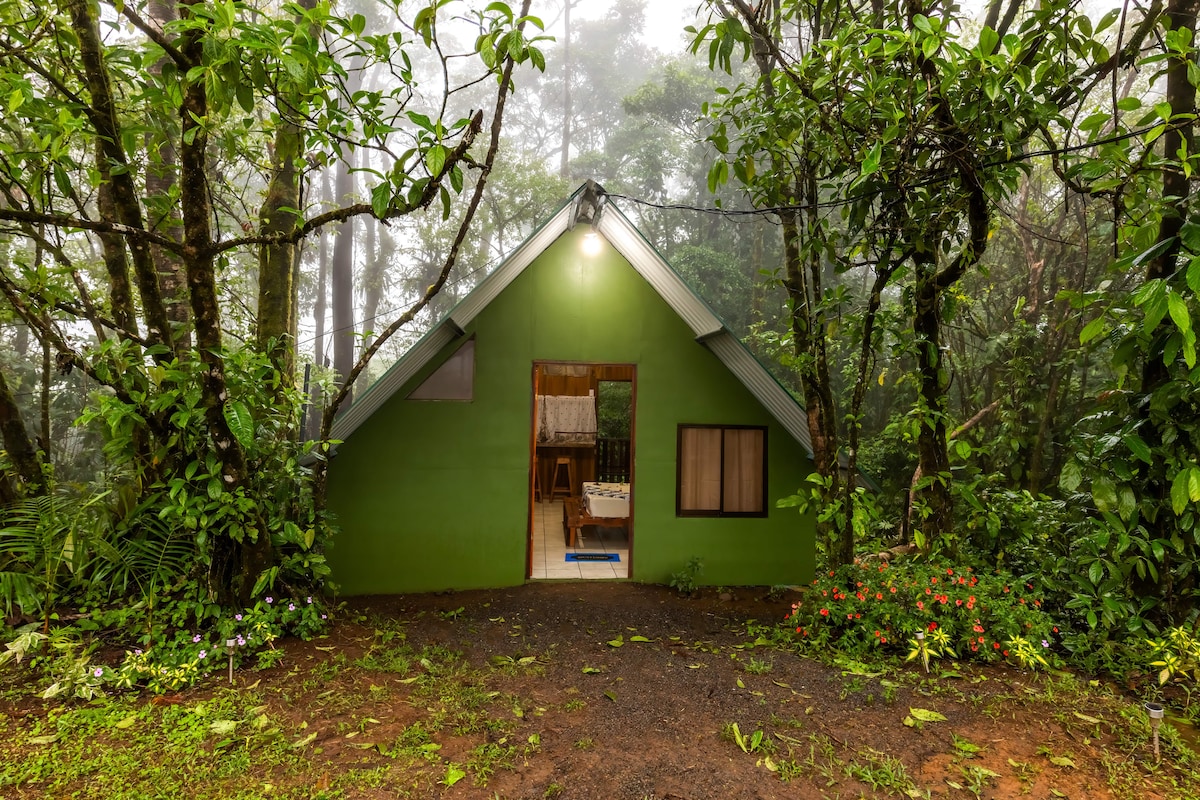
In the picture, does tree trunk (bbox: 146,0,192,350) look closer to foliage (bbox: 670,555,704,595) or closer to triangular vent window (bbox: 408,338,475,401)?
triangular vent window (bbox: 408,338,475,401)

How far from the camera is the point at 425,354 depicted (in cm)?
528

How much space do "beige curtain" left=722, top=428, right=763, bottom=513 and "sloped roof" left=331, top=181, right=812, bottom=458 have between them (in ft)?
1.35

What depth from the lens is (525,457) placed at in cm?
585

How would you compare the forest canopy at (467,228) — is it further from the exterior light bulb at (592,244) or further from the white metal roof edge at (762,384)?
the exterior light bulb at (592,244)

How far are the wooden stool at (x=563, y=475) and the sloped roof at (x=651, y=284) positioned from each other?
5.06m

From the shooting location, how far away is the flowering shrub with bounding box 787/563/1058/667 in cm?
386

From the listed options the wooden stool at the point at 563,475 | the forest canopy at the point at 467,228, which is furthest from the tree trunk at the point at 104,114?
the wooden stool at the point at 563,475

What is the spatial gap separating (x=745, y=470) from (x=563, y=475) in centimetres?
533

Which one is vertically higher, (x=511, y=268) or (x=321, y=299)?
(x=321, y=299)

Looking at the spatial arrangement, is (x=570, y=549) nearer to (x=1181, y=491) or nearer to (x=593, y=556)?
(x=593, y=556)

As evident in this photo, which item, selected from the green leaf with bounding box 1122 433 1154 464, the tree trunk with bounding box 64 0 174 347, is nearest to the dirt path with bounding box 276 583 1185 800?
the green leaf with bounding box 1122 433 1154 464

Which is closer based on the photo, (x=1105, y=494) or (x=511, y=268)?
(x=1105, y=494)

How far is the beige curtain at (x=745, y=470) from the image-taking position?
6.14 metres

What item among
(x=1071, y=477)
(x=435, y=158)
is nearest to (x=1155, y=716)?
(x=1071, y=477)
